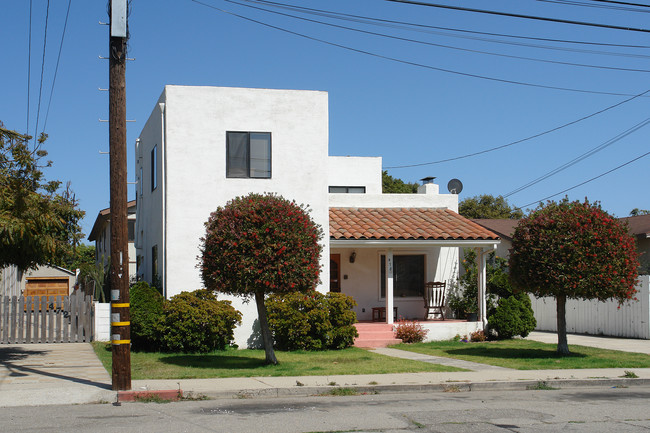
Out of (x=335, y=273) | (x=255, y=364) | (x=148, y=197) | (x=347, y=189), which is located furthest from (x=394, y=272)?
(x=255, y=364)

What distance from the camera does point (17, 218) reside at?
13141 millimetres

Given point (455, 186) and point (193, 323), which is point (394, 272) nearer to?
point (455, 186)

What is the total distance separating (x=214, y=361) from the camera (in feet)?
51.0

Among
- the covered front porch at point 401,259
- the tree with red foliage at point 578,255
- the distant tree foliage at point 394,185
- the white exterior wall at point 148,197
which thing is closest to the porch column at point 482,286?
the covered front porch at point 401,259

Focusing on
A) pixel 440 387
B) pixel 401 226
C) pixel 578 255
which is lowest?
pixel 440 387

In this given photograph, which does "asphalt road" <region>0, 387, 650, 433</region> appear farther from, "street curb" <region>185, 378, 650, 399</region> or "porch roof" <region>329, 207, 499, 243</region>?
"porch roof" <region>329, 207, 499, 243</region>

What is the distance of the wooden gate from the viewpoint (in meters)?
19.2

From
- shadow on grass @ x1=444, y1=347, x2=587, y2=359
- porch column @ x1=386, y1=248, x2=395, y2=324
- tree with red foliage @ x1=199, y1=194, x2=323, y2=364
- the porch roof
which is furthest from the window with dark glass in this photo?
tree with red foliage @ x1=199, y1=194, x2=323, y2=364

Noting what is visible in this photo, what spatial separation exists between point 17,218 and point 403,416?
8.08 m

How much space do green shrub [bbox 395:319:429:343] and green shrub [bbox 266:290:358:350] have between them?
213 cm

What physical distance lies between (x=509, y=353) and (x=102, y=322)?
1092 cm

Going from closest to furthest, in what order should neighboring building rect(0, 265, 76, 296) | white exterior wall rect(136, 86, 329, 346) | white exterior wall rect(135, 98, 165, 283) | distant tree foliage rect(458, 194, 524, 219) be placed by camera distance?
white exterior wall rect(136, 86, 329, 346) < white exterior wall rect(135, 98, 165, 283) < neighboring building rect(0, 265, 76, 296) < distant tree foliage rect(458, 194, 524, 219)

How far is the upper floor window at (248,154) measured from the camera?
18.8 metres

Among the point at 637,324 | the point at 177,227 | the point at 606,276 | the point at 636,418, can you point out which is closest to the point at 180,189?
the point at 177,227
